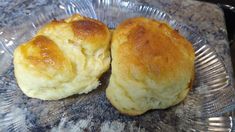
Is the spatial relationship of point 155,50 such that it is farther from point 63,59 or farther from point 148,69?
point 63,59

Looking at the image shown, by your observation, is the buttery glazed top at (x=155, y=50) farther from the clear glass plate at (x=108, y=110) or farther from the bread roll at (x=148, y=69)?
the clear glass plate at (x=108, y=110)

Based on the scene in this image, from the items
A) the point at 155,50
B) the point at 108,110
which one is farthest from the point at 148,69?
the point at 108,110

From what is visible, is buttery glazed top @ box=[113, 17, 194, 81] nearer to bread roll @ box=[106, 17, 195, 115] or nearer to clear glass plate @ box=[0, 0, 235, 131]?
bread roll @ box=[106, 17, 195, 115]

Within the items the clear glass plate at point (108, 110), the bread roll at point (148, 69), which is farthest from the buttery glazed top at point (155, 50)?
the clear glass plate at point (108, 110)

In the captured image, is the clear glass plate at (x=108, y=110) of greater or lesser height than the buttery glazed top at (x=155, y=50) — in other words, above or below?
below

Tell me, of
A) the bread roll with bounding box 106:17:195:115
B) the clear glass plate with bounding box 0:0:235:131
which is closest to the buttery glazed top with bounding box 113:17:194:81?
the bread roll with bounding box 106:17:195:115

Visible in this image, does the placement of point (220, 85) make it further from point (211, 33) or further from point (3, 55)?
point (3, 55)
